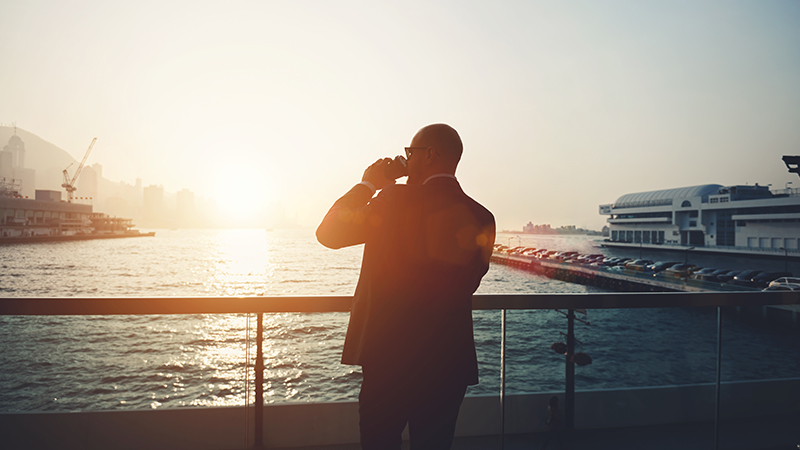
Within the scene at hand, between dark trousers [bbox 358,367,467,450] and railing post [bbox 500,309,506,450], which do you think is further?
railing post [bbox 500,309,506,450]

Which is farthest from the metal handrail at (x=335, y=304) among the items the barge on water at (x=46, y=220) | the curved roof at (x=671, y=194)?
the barge on water at (x=46, y=220)

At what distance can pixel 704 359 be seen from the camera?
2982 millimetres

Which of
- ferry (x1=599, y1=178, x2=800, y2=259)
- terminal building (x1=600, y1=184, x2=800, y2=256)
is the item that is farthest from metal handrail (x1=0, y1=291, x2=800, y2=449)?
terminal building (x1=600, y1=184, x2=800, y2=256)

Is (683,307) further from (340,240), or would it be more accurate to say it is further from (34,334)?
(34,334)

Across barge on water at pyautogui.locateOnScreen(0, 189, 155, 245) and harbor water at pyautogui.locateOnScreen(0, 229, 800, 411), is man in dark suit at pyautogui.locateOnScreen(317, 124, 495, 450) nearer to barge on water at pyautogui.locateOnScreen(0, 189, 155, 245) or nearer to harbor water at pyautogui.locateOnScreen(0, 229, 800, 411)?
harbor water at pyautogui.locateOnScreen(0, 229, 800, 411)

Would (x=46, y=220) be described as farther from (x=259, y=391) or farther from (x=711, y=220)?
(x=711, y=220)

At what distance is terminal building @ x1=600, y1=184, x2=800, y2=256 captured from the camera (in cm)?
5159

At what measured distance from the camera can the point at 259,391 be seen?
92.6 inches

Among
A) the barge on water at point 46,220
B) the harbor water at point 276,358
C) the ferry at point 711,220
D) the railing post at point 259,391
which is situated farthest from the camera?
the barge on water at point 46,220

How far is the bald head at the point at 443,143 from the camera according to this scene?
1.38 meters

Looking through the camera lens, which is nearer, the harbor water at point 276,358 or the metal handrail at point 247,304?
the metal handrail at point 247,304

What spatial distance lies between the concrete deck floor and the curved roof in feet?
276

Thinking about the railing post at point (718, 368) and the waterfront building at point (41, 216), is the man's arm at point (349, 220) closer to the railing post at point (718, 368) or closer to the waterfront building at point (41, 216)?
the railing post at point (718, 368)

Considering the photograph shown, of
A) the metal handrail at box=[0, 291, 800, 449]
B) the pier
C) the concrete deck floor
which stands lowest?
the pier
